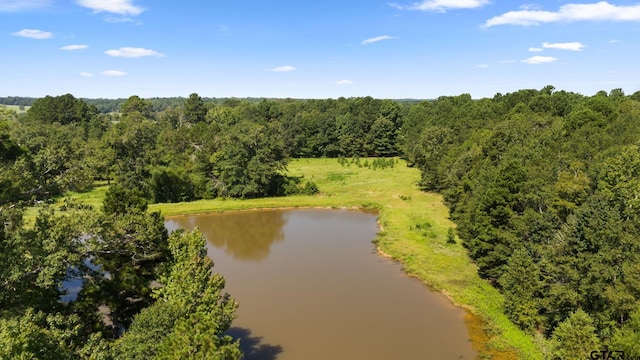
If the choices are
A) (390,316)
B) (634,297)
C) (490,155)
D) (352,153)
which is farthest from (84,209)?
(352,153)

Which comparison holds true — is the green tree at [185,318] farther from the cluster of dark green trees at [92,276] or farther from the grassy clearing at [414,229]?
the grassy clearing at [414,229]

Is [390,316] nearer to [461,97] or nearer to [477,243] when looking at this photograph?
[477,243]

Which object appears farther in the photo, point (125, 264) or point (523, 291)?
point (523, 291)

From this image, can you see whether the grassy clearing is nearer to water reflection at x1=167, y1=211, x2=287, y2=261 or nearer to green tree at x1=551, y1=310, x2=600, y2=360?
water reflection at x1=167, y1=211, x2=287, y2=261

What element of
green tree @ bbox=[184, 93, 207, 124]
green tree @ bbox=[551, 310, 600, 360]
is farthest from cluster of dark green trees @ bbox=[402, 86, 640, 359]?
green tree @ bbox=[184, 93, 207, 124]

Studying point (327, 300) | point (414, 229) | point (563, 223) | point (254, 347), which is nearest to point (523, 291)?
point (563, 223)

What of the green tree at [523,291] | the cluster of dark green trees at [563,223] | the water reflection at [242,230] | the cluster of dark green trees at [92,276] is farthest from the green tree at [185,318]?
the water reflection at [242,230]

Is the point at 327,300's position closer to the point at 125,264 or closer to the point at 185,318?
the point at 125,264
